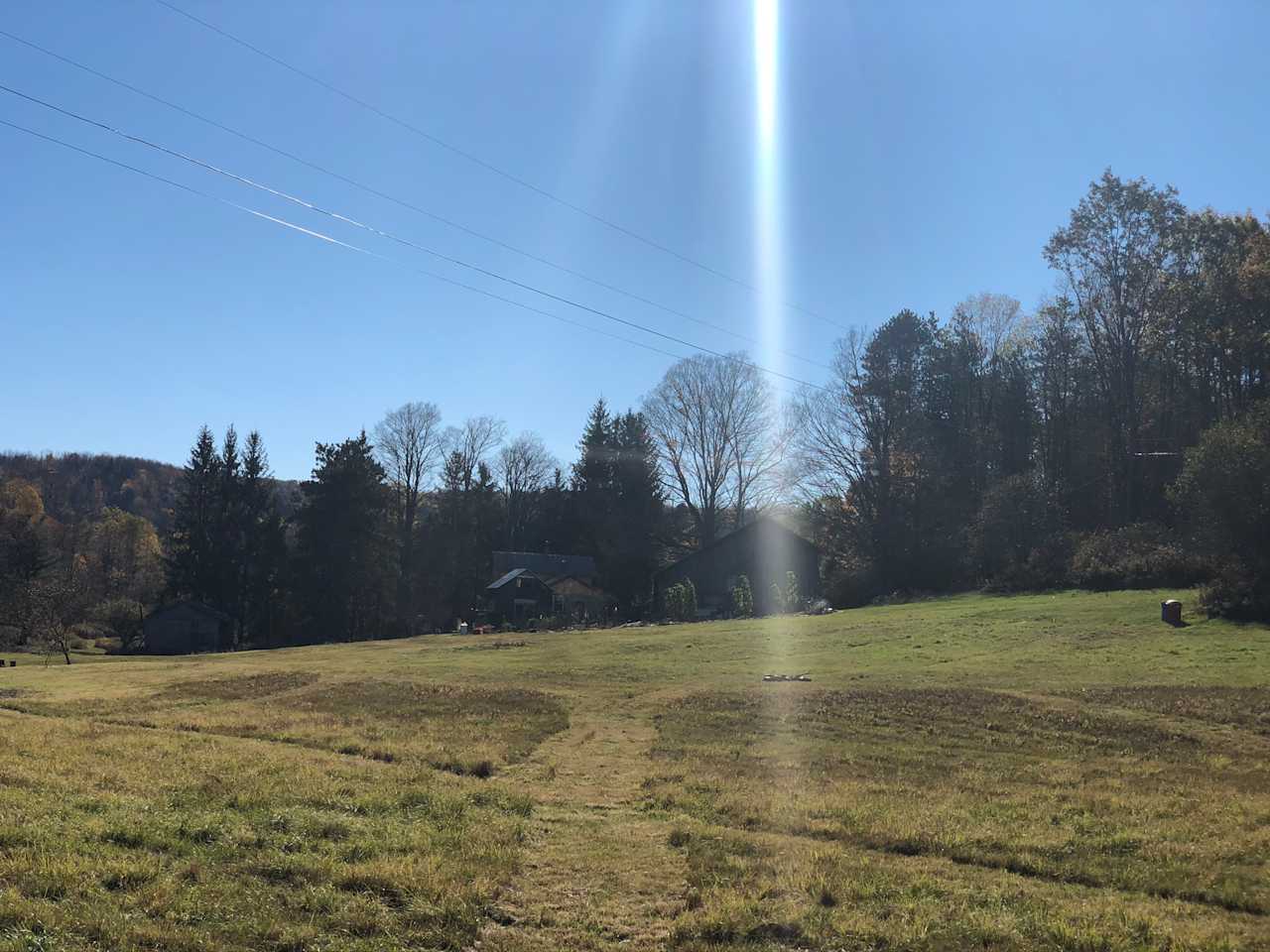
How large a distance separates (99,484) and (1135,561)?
117161 mm

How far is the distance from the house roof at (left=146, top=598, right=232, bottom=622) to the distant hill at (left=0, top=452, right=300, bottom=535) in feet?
110

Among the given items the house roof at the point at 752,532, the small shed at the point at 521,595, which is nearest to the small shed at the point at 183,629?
the small shed at the point at 521,595

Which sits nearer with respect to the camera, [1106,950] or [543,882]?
[1106,950]

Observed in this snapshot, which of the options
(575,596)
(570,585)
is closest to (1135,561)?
(575,596)

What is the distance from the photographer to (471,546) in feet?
276

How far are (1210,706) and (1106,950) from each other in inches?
595

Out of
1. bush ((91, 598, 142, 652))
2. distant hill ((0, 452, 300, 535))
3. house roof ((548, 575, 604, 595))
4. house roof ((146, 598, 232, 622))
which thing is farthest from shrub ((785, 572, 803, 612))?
distant hill ((0, 452, 300, 535))

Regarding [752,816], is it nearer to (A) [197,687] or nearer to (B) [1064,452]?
(A) [197,687]

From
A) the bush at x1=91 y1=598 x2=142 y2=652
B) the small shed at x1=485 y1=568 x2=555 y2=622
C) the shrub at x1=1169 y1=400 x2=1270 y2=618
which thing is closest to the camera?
the shrub at x1=1169 y1=400 x2=1270 y2=618

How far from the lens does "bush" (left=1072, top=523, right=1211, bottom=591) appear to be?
38.8 meters

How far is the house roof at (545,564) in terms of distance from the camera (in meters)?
78.5

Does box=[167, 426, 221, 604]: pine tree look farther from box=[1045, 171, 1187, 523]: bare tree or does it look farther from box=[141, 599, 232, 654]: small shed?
box=[1045, 171, 1187, 523]: bare tree

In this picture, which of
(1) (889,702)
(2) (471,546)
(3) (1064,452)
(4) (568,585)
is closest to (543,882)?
(1) (889,702)

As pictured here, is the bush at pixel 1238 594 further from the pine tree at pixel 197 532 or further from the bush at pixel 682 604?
the pine tree at pixel 197 532
